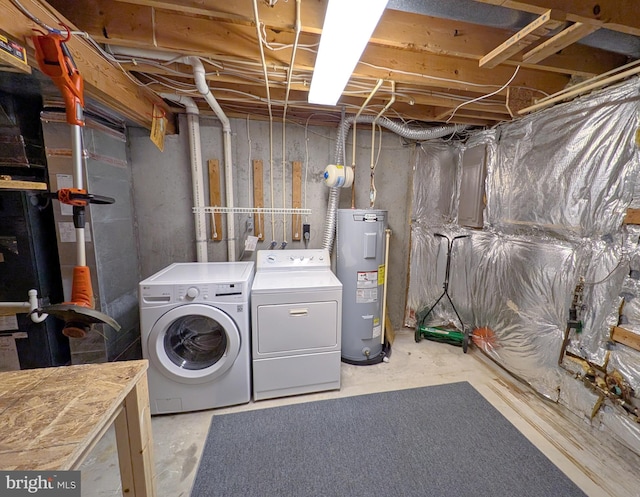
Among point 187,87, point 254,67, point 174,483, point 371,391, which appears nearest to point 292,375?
point 371,391

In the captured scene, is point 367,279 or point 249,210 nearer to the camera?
point 367,279

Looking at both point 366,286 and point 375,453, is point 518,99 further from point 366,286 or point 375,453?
point 375,453

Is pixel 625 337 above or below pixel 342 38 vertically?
below

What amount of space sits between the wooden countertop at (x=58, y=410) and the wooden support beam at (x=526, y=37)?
2.18 m

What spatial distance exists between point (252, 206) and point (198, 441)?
1.95 m

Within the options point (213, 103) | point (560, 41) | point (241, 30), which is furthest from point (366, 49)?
point (213, 103)

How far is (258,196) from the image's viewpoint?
107 inches

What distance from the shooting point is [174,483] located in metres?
1.45

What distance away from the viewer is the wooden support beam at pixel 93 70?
108cm

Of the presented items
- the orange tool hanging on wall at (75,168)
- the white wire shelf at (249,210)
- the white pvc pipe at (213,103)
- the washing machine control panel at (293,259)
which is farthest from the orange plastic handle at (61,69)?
the washing machine control panel at (293,259)

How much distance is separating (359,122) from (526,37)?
1.55 metres
